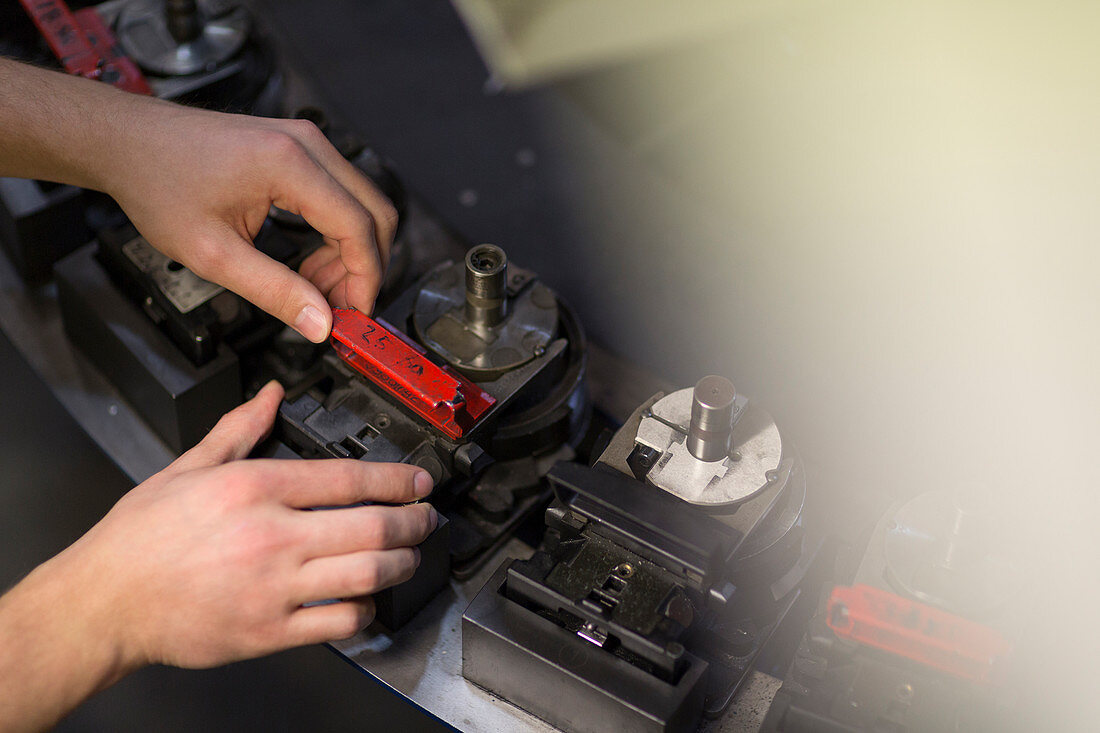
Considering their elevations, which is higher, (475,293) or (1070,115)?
(475,293)

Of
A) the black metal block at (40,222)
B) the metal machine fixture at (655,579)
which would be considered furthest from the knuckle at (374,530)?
the black metal block at (40,222)

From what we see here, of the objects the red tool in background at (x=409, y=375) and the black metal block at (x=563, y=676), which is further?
the red tool in background at (x=409, y=375)

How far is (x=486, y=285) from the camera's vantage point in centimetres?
98

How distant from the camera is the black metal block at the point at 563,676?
0.81 metres

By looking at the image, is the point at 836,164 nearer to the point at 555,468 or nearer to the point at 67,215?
the point at 555,468

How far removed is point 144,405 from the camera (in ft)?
3.69

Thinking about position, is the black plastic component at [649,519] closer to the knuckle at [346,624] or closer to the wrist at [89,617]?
the knuckle at [346,624]

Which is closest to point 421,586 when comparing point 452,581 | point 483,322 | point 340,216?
point 452,581

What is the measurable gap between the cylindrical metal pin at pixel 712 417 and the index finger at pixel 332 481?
0.26 meters

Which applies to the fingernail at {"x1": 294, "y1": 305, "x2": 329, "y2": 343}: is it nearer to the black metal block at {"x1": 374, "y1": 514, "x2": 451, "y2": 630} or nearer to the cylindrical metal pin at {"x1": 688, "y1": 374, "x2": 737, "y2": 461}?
the black metal block at {"x1": 374, "y1": 514, "x2": 451, "y2": 630}

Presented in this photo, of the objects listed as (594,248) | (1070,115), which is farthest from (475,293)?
(1070,115)

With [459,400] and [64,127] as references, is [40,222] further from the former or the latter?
[459,400]

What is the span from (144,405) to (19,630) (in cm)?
33

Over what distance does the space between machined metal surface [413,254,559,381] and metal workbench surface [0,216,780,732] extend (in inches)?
6.6
